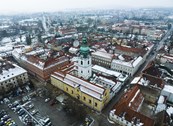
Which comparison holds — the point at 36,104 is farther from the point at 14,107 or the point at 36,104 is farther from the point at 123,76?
the point at 123,76

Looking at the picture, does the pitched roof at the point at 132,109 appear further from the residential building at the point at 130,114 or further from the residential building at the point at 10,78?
the residential building at the point at 10,78

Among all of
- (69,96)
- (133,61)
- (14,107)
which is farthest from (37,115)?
(133,61)

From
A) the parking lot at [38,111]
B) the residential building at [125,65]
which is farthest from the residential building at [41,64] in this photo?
the residential building at [125,65]

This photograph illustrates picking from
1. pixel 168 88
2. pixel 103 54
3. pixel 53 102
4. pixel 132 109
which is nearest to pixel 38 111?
pixel 53 102

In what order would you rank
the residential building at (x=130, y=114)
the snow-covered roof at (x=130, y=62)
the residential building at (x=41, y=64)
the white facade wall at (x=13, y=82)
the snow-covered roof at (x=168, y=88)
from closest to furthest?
1. the residential building at (x=130, y=114)
2. the snow-covered roof at (x=168, y=88)
3. the white facade wall at (x=13, y=82)
4. the residential building at (x=41, y=64)
5. the snow-covered roof at (x=130, y=62)

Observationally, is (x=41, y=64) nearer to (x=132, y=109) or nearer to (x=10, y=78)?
(x=10, y=78)

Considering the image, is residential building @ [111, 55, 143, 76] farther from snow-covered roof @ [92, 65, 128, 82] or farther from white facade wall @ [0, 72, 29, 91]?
white facade wall @ [0, 72, 29, 91]

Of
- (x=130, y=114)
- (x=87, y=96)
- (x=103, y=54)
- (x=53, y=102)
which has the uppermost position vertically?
(x=103, y=54)

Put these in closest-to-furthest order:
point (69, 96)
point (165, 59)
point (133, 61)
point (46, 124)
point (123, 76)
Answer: point (46, 124)
point (69, 96)
point (123, 76)
point (133, 61)
point (165, 59)

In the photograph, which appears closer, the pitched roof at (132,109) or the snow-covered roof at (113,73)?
the pitched roof at (132,109)
